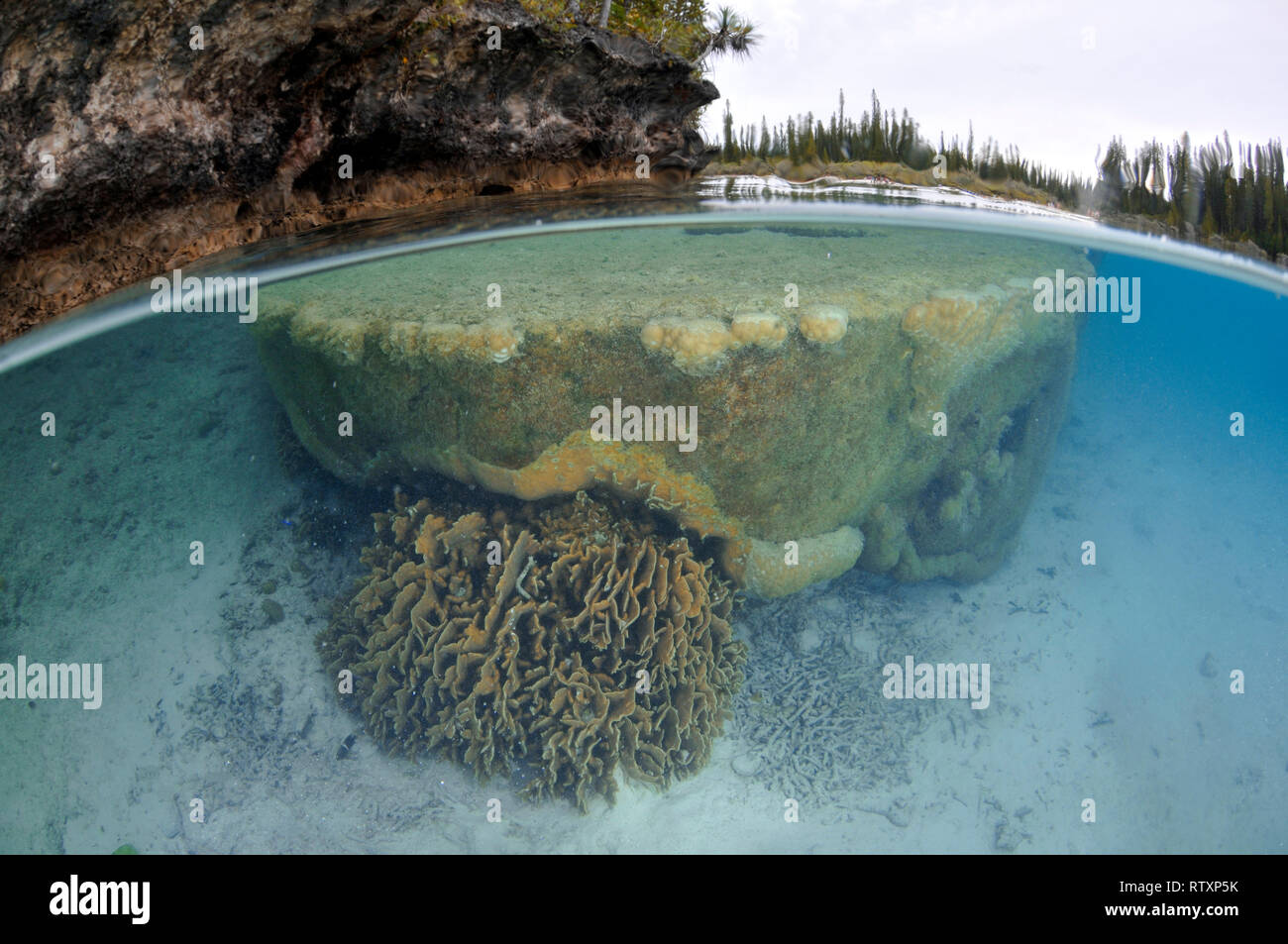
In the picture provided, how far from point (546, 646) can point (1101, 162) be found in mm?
6964

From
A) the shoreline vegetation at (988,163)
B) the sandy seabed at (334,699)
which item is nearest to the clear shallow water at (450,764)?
the sandy seabed at (334,699)

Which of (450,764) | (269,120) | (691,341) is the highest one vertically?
(269,120)

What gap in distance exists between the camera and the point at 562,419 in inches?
233

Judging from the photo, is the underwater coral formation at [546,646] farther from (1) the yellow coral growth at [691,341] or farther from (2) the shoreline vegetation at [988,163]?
(2) the shoreline vegetation at [988,163]

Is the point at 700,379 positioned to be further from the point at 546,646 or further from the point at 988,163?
the point at 988,163

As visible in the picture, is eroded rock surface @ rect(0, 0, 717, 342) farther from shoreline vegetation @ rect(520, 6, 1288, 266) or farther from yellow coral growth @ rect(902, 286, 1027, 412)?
yellow coral growth @ rect(902, 286, 1027, 412)

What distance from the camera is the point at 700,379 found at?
18.9 feet

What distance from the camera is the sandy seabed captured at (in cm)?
657

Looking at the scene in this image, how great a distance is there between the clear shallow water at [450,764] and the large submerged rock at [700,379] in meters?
0.17

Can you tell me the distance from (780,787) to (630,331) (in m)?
4.76

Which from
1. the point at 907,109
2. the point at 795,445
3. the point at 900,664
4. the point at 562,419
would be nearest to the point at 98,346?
the point at 562,419

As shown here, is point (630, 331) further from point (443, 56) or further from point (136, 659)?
point (136, 659)

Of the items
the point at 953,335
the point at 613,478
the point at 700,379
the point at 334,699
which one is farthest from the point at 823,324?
the point at 334,699

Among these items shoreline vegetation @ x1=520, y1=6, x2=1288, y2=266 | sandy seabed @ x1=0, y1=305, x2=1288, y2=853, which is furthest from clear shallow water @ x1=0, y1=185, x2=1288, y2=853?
shoreline vegetation @ x1=520, y1=6, x2=1288, y2=266
